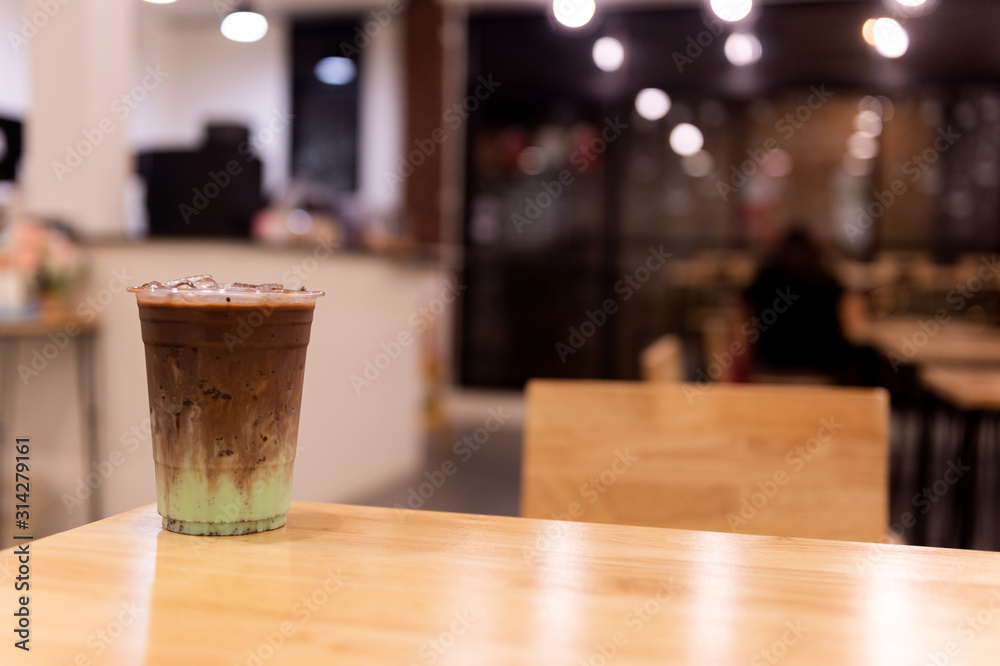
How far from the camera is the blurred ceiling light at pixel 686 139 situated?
6.31 meters

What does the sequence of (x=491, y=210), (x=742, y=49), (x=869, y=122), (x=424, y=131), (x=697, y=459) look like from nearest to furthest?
1. (x=697, y=459)
2. (x=424, y=131)
3. (x=742, y=49)
4. (x=869, y=122)
5. (x=491, y=210)

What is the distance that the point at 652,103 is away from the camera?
638 centimetres

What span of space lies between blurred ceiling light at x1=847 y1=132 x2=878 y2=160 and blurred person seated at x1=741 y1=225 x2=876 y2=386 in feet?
7.85

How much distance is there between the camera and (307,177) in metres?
6.88

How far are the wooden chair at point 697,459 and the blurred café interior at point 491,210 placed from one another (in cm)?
160

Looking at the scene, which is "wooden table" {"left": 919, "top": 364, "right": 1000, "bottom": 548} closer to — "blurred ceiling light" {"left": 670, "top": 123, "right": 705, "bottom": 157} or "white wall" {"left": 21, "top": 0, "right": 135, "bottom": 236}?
"white wall" {"left": 21, "top": 0, "right": 135, "bottom": 236}

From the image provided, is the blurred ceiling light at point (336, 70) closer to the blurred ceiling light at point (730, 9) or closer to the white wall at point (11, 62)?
the white wall at point (11, 62)

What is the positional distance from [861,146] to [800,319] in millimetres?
2660

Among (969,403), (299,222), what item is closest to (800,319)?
(969,403)

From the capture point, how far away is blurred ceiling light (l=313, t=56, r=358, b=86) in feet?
22.5

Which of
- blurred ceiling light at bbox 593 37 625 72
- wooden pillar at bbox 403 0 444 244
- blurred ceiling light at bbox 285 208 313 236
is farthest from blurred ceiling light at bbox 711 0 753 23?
blurred ceiling light at bbox 593 37 625 72

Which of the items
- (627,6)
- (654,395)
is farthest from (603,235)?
(654,395)

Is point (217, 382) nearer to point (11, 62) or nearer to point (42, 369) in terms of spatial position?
point (42, 369)

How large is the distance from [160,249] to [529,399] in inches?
90.4
